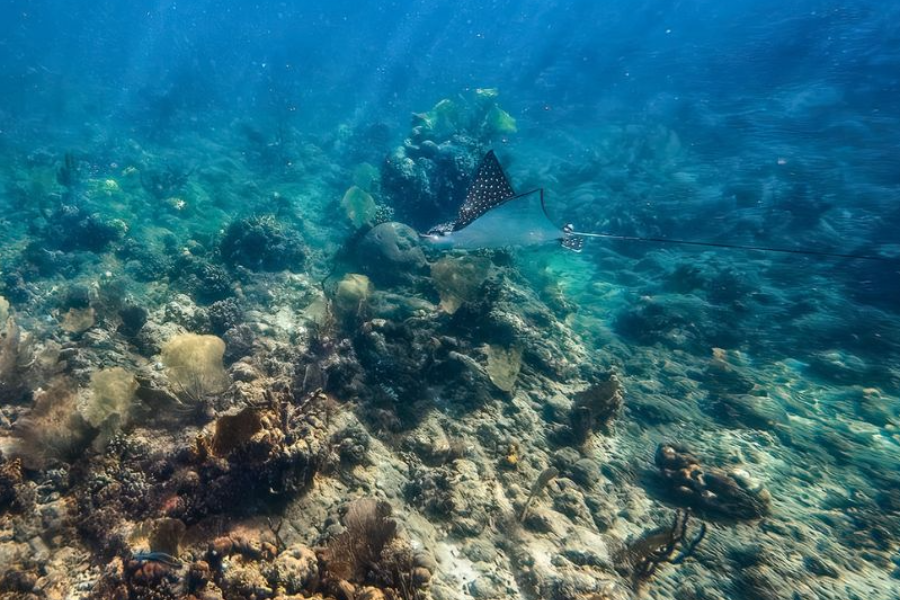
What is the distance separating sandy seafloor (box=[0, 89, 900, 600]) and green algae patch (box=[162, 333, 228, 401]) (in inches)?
1.5

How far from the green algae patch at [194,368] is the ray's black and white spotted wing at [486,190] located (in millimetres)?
3852

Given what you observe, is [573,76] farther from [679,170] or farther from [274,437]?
[274,437]

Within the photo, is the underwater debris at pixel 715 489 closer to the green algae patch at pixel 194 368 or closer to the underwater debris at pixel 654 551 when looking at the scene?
the underwater debris at pixel 654 551

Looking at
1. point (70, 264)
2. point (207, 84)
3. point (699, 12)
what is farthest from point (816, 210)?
point (699, 12)

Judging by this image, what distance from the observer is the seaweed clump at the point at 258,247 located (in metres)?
9.70

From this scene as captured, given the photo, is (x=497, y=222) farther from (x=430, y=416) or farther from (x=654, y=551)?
(x=654, y=551)

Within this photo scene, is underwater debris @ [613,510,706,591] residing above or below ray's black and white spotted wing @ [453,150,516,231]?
below

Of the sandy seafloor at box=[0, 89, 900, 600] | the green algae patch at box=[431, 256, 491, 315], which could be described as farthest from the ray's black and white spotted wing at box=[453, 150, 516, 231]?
the sandy seafloor at box=[0, 89, 900, 600]

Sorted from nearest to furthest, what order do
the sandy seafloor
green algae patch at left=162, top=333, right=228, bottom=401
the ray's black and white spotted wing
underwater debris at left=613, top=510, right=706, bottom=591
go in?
the sandy seafloor
underwater debris at left=613, top=510, right=706, bottom=591
green algae patch at left=162, top=333, right=228, bottom=401
the ray's black and white spotted wing

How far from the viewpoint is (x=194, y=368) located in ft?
16.0

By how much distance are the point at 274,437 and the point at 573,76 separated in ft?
139

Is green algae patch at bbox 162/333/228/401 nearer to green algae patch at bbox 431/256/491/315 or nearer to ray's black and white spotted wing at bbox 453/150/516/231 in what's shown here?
green algae patch at bbox 431/256/491/315

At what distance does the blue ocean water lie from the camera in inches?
141

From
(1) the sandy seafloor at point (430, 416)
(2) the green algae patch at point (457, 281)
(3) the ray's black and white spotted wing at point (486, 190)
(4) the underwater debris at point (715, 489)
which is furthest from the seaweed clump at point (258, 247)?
(4) the underwater debris at point (715, 489)
